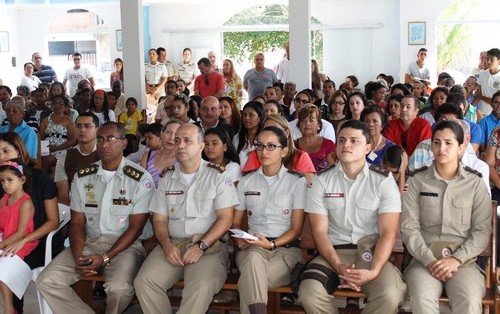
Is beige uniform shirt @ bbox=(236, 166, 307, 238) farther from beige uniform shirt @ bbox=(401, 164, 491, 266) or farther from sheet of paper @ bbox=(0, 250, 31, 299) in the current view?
sheet of paper @ bbox=(0, 250, 31, 299)

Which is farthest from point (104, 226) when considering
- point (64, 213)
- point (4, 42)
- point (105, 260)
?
point (4, 42)

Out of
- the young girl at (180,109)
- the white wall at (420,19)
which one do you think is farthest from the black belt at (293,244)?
the white wall at (420,19)

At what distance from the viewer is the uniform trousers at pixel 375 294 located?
330 cm

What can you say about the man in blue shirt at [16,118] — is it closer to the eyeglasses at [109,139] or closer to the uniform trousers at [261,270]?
the eyeglasses at [109,139]

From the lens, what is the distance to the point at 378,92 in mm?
7648

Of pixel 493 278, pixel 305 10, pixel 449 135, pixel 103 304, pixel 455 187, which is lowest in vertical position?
pixel 103 304

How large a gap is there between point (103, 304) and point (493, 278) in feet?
7.70

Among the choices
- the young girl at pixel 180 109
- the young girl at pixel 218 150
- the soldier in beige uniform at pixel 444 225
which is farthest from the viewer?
the young girl at pixel 180 109

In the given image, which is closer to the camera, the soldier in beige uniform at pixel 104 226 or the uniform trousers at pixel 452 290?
the uniform trousers at pixel 452 290

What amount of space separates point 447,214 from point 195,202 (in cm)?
143

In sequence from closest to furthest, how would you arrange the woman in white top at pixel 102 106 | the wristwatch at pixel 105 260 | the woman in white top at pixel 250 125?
1. the wristwatch at pixel 105 260
2. the woman in white top at pixel 250 125
3. the woman in white top at pixel 102 106

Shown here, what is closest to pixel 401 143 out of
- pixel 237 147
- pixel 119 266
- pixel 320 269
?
pixel 237 147

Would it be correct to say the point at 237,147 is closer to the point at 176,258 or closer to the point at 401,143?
Result: the point at 401,143

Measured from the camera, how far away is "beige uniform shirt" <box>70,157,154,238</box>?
4016mm
